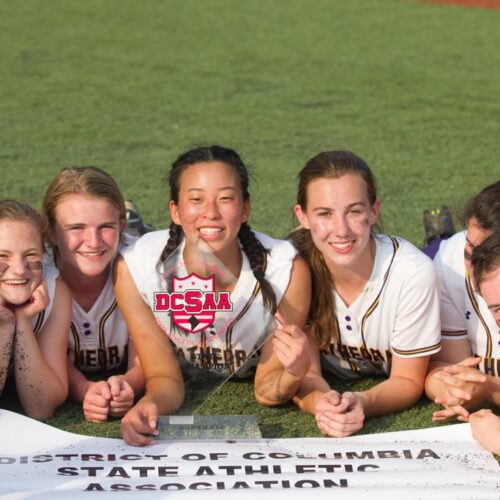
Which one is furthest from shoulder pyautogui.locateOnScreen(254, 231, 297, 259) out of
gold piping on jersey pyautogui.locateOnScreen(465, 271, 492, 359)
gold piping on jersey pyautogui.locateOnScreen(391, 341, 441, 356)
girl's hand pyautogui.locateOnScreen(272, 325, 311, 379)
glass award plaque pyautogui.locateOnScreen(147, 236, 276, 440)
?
gold piping on jersey pyautogui.locateOnScreen(465, 271, 492, 359)

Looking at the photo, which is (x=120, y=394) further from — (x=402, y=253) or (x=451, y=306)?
(x=451, y=306)

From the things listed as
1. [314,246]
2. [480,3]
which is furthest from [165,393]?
[480,3]

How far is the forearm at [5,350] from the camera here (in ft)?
10.3

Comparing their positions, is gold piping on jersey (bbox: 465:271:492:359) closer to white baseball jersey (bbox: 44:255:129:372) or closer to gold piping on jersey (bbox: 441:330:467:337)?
gold piping on jersey (bbox: 441:330:467:337)

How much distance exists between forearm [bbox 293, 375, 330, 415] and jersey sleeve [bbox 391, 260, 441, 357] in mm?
304

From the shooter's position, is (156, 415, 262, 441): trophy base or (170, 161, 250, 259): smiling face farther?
(170, 161, 250, 259): smiling face

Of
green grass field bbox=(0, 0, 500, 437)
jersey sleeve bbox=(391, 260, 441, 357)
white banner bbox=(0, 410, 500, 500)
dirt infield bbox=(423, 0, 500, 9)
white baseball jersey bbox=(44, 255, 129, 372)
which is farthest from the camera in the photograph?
dirt infield bbox=(423, 0, 500, 9)

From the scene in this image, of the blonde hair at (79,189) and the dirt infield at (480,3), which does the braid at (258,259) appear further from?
the dirt infield at (480,3)

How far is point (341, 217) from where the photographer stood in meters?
3.16

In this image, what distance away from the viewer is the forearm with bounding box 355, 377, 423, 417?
10.3ft

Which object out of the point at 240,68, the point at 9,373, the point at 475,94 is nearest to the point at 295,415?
the point at 9,373

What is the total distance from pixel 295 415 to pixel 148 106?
16.7 ft

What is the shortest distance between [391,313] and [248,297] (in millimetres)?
496

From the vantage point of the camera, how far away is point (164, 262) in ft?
10.5
